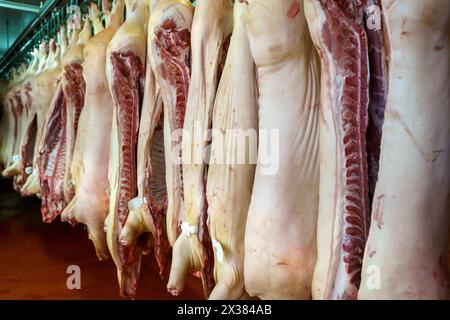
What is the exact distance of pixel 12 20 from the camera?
4.56 metres

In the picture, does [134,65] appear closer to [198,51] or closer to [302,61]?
[198,51]

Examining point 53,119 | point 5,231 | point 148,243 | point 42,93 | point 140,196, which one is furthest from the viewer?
point 5,231

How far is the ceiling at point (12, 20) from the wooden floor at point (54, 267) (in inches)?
69.0

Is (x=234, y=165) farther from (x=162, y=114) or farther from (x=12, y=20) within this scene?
(x=12, y=20)

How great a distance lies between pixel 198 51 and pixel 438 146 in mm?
640

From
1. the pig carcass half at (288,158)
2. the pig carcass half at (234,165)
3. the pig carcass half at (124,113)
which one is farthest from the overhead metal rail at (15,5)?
the pig carcass half at (288,158)

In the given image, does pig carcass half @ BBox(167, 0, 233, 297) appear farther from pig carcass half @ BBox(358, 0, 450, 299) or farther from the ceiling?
the ceiling

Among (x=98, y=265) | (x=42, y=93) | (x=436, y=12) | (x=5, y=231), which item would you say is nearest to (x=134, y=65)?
(x=436, y=12)

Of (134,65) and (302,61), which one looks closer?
(302,61)

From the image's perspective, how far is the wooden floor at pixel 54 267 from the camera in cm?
232

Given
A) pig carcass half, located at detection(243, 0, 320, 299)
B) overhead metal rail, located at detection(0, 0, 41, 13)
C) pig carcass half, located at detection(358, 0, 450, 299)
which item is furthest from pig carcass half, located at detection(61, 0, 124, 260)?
overhead metal rail, located at detection(0, 0, 41, 13)

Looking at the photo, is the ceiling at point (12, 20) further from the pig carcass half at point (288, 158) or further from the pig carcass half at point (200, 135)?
the pig carcass half at point (288, 158)

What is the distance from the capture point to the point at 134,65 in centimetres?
142

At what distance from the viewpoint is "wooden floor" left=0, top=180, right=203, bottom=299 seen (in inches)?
91.4
